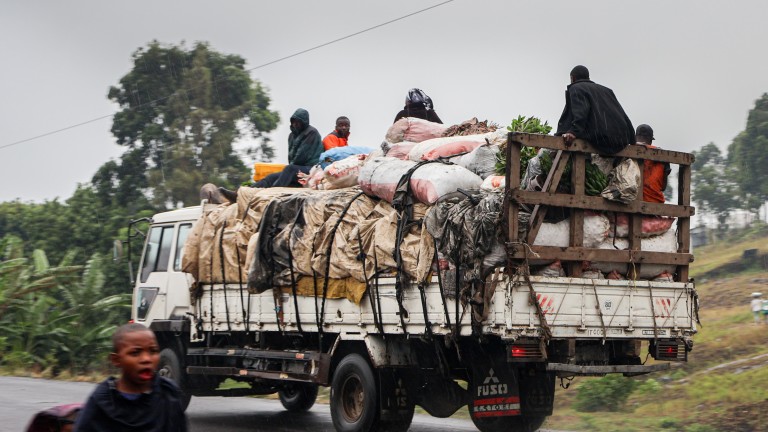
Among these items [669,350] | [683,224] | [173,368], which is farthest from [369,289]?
[173,368]

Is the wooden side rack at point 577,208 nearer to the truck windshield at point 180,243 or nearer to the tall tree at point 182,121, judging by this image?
the truck windshield at point 180,243

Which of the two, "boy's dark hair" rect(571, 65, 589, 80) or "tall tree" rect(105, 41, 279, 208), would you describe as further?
"tall tree" rect(105, 41, 279, 208)

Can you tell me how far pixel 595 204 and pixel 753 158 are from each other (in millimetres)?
21348

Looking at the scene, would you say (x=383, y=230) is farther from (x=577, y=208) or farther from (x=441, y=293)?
(x=577, y=208)

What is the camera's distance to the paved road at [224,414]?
34.3 feet

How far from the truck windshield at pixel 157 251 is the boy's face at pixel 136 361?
8.57 meters

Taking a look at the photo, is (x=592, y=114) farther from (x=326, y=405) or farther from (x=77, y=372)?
(x=77, y=372)

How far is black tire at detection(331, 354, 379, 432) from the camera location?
8.50 metres

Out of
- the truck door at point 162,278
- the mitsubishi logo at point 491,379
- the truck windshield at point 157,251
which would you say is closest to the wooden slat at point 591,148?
the mitsubishi logo at point 491,379

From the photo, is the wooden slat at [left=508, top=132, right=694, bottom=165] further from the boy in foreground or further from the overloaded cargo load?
the boy in foreground

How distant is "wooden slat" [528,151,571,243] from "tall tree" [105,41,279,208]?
19.0 meters

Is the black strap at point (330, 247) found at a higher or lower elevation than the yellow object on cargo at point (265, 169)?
A: lower

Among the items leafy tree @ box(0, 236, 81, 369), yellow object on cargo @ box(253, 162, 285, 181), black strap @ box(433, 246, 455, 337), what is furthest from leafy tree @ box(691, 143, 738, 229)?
black strap @ box(433, 246, 455, 337)

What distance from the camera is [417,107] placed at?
36.4ft
